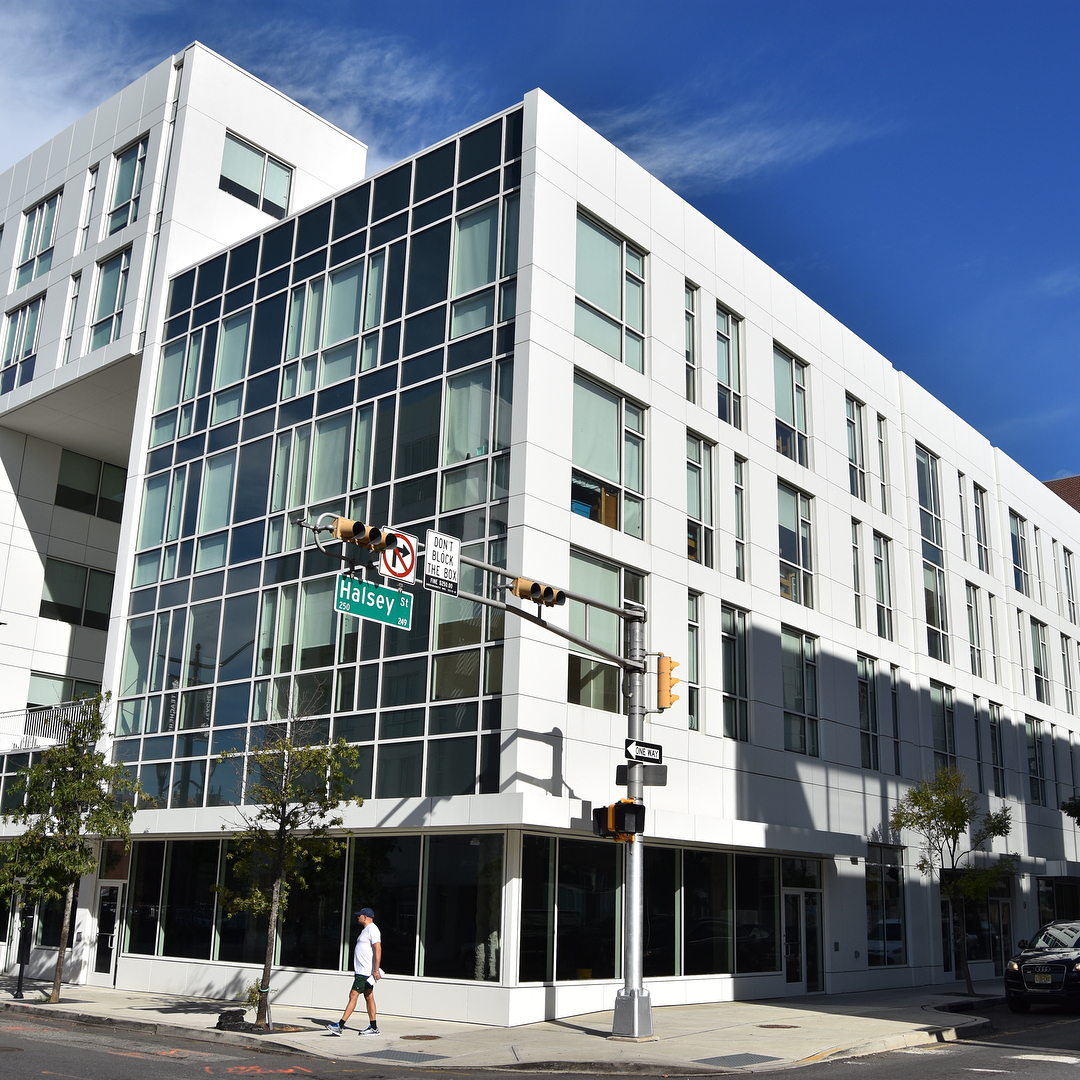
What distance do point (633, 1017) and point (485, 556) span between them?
852 centimetres

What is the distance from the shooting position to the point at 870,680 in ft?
104

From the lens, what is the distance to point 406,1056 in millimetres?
15945

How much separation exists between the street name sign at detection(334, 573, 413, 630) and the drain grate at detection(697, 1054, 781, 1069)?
717 cm

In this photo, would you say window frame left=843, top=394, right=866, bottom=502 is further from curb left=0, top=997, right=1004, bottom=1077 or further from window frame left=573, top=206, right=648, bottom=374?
curb left=0, top=997, right=1004, bottom=1077

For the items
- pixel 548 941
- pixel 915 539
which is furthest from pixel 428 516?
pixel 915 539

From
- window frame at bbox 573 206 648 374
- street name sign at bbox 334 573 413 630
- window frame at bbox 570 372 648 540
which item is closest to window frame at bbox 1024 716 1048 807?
window frame at bbox 570 372 648 540

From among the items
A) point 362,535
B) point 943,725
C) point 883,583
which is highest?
point 883,583

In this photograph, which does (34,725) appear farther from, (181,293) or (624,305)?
(624,305)

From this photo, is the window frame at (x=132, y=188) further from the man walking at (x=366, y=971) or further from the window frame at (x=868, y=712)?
the window frame at (x=868, y=712)

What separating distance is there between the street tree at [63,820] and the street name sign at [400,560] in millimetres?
10926

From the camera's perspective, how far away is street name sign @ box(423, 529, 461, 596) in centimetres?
1563

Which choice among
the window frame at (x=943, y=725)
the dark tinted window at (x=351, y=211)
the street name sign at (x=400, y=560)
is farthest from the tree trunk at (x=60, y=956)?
the window frame at (x=943, y=725)

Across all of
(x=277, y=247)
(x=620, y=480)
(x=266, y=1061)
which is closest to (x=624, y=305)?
(x=620, y=480)

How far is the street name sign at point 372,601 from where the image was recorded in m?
16.4
